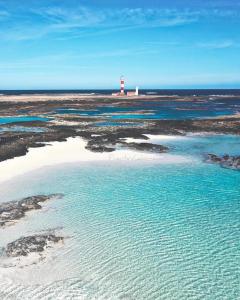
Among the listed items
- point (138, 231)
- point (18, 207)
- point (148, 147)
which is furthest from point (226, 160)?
point (18, 207)

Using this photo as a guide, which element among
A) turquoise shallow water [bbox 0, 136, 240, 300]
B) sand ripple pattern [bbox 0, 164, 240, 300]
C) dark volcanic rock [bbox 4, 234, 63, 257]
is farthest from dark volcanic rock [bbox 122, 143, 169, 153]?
dark volcanic rock [bbox 4, 234, 63, 257]

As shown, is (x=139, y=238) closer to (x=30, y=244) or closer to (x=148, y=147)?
(x=30, y=244)

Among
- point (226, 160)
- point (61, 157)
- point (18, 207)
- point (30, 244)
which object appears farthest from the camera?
point (61, 157)

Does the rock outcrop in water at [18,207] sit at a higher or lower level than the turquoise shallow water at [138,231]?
higher

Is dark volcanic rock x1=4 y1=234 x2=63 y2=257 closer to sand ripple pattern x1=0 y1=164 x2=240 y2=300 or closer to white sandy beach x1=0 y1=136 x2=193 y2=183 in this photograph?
sand ripple pattern x1=0 y1=164 x2=240 y2=300

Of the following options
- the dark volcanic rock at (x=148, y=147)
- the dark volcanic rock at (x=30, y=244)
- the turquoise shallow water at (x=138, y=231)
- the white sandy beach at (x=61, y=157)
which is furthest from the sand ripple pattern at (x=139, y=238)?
the dark volcanic rock at (x=148, y=147)

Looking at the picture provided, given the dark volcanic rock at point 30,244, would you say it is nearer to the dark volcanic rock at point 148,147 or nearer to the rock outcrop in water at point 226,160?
the rock outcrop in water at point 226,160
